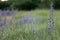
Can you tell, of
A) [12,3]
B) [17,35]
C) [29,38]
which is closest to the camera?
[29,38]

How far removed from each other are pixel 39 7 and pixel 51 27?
12.4 metres

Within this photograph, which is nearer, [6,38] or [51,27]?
[6,38]

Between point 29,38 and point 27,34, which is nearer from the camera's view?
point 29,38

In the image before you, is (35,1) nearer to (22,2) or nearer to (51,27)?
(22,2)

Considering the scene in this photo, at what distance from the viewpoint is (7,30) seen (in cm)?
431

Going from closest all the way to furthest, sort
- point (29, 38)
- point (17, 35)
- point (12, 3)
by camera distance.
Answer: point (29, 38) < point (17, 35) < point (12, 3)

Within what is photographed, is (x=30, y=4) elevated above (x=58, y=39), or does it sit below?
below

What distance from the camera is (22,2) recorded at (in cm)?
1675

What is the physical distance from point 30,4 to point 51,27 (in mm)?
12587

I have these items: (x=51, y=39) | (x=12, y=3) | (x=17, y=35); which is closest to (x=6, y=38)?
(x=17, y=35)

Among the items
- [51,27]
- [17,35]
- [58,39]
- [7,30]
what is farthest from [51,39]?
[7,30]

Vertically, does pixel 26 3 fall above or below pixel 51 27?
below

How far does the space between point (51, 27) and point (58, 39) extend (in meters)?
0.39

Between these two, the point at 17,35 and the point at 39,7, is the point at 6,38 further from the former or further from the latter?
the point at 39,7
